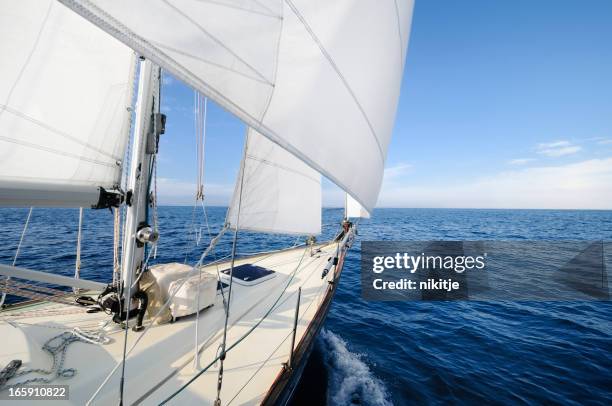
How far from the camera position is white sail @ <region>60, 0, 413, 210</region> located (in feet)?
4.07

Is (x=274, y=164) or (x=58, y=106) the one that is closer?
(x=58, y=106)

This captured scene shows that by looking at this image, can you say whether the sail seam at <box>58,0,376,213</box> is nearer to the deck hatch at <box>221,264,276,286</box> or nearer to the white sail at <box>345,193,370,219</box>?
the deck hatch at <box>221,264,276,286</box>

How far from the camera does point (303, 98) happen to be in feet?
6.35

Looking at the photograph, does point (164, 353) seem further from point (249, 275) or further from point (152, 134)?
point (249, 275)

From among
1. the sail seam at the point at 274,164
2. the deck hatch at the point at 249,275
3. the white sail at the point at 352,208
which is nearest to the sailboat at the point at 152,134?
the deck hatch at the point at 249,275

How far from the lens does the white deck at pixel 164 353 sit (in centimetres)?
254

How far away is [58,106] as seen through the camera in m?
2.71

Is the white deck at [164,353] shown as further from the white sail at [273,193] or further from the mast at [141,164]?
the white sail at [273,193]

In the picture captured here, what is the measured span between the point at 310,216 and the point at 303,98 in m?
5.36

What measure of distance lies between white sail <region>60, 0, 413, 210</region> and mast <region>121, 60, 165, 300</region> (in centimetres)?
202

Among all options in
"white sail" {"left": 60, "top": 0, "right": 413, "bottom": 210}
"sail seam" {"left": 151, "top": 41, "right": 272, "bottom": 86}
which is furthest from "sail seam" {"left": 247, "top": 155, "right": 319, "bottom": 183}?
"sail seam" {"left": 151, "top": 41, "right": 272, "bottom": 86}

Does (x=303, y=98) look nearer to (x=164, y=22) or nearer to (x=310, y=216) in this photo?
(x=164, y=22)

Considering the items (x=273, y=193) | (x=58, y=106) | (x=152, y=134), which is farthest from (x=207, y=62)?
(x=273, y=193)

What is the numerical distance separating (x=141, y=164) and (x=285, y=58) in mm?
2228
